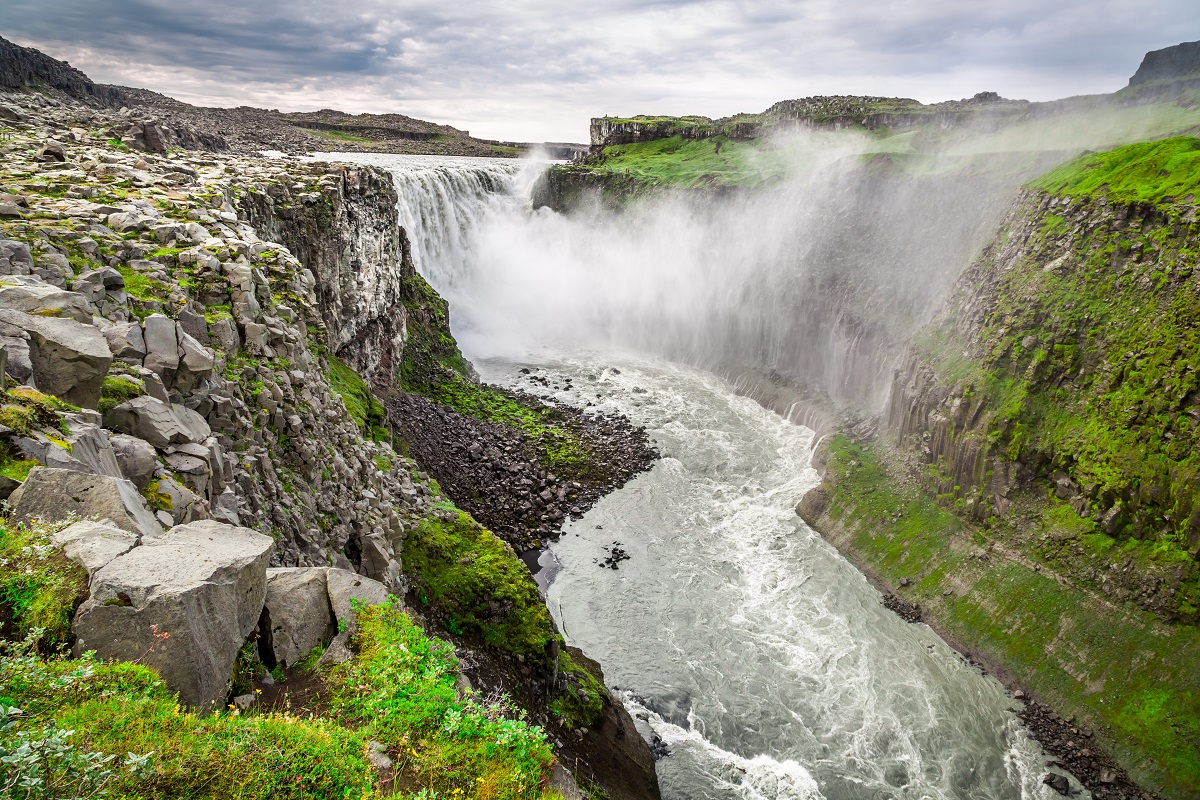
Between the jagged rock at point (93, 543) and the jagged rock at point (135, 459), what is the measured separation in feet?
6.51

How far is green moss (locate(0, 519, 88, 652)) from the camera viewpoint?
597cm

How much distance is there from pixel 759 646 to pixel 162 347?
2323 cm

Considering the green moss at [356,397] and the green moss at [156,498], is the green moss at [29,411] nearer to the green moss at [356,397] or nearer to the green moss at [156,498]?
the green moss at [156,498]

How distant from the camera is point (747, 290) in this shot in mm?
54906

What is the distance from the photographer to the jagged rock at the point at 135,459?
884 centimetres

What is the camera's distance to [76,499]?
23.9 feet

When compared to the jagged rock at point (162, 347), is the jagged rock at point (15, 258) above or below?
above

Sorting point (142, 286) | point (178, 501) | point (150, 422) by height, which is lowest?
point (178, 501)

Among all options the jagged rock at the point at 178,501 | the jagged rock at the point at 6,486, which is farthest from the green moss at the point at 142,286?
the jagged rock at the point at 6,486

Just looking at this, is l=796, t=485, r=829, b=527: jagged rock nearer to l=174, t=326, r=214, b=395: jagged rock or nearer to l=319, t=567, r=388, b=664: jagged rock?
l=319, t=567, r=388, b=664: jagged rock

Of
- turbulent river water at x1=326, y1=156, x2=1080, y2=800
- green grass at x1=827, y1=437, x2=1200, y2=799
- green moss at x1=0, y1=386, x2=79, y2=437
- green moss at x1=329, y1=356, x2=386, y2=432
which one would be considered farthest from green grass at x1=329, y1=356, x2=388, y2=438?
green grass at x1=827, y1=437, x2=1200, y2=799

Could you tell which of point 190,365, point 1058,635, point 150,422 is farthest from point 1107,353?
point 150,422

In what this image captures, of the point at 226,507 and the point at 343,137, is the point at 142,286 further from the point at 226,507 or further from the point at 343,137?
the point at 343,137

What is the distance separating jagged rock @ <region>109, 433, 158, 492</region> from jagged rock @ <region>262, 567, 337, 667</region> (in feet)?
7.50
